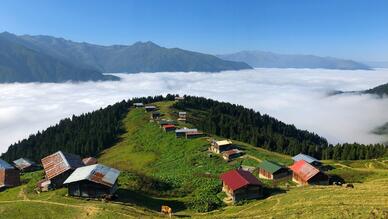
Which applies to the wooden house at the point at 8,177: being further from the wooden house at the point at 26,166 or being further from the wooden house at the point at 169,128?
the wooden house at the point at 169,128

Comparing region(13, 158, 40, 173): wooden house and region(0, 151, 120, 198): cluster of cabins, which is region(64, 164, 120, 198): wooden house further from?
region(13, 158, 40, 173): wooden house

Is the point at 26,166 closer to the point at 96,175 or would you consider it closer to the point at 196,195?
the point at 96,175

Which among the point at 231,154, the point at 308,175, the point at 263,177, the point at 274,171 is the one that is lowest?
the point at 263,177

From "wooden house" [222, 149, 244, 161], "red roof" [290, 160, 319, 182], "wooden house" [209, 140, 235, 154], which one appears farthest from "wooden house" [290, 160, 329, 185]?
"wooden house" [209, 140, 235, 154]

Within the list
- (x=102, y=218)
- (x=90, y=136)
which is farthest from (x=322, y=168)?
(x=90, y=136)

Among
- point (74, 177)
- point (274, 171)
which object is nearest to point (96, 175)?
point (74, 177)

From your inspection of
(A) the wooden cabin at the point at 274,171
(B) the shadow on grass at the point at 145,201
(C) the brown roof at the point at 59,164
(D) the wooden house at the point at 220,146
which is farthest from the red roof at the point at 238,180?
(D) the wooden house at the point at 220,146
